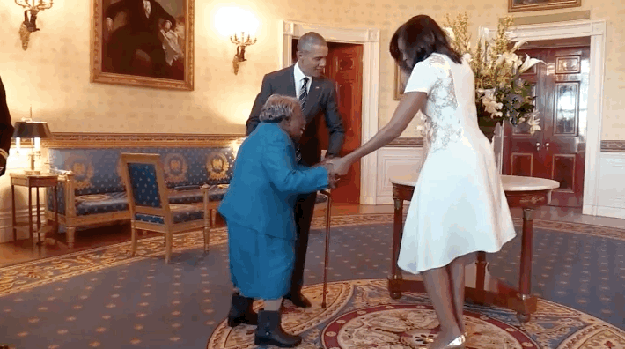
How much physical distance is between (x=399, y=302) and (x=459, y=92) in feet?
5.62

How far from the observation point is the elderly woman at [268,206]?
2.66 meters

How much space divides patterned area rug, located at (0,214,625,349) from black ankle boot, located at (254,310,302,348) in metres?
0.12

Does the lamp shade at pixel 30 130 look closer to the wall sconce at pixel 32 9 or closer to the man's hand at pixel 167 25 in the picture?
the wall sconce at pixel 32 9

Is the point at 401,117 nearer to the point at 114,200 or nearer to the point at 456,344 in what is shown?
the point at 456,344

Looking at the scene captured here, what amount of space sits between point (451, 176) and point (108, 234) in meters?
4.68

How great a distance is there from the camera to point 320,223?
7.17 meters

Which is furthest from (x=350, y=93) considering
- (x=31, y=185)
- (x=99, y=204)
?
(x=31, y=185)

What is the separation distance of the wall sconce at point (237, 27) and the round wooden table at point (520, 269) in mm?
4775

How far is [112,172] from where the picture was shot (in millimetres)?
6352

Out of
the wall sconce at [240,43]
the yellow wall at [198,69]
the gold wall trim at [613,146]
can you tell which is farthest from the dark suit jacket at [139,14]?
the gold wall trim at [613,146]

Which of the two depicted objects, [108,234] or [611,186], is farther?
[611,186]

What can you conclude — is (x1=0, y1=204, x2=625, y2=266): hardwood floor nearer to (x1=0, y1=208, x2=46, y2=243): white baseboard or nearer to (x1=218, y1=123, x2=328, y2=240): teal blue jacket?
(x1=0, y1=208, x2=46, y2=243): white baseboard

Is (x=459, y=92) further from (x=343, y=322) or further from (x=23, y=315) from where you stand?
(x=23, y=315)

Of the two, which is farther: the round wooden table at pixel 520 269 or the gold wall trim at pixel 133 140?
the gold wall trim at pixel 133 140
